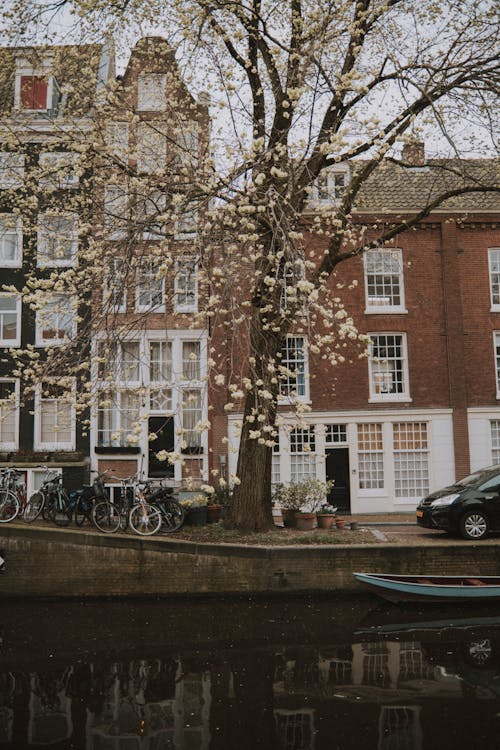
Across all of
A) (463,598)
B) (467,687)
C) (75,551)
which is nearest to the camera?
(467,687)

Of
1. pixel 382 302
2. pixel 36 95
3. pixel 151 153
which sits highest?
pixel 36 95

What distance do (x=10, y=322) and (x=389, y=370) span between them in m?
12.7

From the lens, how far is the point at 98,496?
14930 millimetres

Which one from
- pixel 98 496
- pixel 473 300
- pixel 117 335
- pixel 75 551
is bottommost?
pixel 75 551

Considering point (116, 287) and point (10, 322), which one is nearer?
point (116, 287)

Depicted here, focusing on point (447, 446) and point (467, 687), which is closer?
point (467, 687)

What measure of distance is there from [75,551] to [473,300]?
51.1 ft

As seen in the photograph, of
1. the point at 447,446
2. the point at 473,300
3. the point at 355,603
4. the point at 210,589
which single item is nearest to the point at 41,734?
the point at 210,589

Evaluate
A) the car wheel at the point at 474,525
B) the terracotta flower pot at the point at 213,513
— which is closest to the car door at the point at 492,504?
the car wheel at the point at 474,525

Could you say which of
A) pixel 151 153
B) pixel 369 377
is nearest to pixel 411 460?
pixel 369 377

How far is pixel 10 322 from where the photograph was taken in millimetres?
22031

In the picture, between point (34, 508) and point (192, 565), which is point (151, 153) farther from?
point (192, 565)

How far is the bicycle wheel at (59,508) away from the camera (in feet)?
49.4

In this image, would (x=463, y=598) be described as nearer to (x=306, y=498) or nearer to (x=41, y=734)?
(x=306, y=498)
